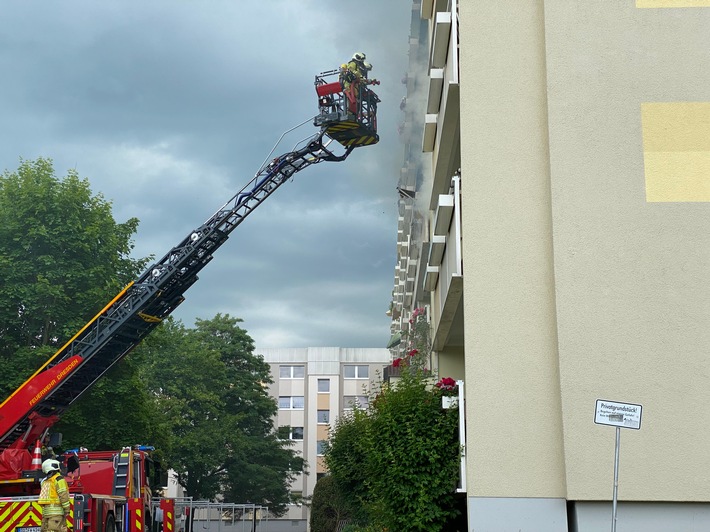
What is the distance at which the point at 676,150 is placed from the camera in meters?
10.7

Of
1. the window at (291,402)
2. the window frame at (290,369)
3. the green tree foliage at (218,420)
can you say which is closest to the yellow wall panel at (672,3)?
the green tree foliage at (218,420)

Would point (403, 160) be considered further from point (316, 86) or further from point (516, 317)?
point (516, 317)

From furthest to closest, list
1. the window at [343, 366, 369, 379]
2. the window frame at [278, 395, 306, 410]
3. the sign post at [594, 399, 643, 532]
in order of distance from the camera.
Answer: the window at [343, 366, 369, 379], the window frame at [278, 395, 306, 410], the sign post at [594, 399, 643, 532]

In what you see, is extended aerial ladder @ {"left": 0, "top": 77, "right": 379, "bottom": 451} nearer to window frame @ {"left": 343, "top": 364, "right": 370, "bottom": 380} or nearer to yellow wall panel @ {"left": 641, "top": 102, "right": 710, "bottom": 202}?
yellow wall panel @ {"left": 641, "top": 102, "right": 710, "bottom": 202}

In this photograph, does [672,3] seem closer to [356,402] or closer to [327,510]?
[356,402]

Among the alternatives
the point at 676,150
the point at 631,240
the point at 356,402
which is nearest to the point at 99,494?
the point at 356,402

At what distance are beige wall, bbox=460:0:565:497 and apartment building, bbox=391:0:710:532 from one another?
0.06 feet

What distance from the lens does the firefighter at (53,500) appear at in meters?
13.7

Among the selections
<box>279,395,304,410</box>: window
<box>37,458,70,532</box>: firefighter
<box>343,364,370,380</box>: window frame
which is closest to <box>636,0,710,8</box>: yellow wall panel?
<box>37,458,70,532</box>: firefighter

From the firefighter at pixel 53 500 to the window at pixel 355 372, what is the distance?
65.4m

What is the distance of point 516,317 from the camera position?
421 inches

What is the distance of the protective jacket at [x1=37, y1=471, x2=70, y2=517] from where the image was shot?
13734 mm

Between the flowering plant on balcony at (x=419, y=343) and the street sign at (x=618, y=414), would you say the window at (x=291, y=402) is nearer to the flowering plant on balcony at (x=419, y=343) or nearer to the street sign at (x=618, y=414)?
the flowering plant on balcony at (x=419, y=343)

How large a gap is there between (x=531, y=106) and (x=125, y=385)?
21518 mm
